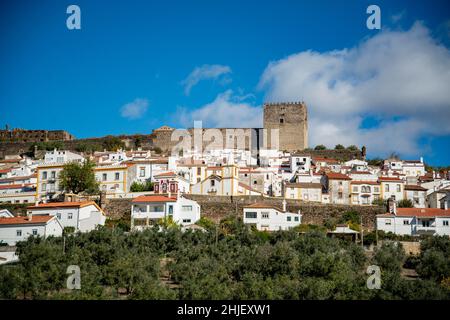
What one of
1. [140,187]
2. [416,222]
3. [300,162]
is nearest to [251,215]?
[416,222]

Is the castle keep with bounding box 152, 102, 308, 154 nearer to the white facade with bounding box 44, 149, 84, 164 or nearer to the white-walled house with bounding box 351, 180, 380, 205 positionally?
the white facade with bounding box 44, 149, 84, 164

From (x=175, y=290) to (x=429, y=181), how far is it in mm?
39732

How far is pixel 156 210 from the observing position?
50.4 meters

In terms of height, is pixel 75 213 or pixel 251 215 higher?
pixel 75 213

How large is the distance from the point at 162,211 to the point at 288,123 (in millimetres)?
40771

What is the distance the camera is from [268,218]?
164 feet

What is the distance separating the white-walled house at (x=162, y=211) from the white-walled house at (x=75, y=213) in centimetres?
294

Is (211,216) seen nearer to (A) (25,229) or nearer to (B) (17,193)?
(A) (25,229)

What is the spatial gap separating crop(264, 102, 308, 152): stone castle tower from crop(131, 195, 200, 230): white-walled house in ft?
120

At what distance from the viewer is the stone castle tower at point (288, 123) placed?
284ft

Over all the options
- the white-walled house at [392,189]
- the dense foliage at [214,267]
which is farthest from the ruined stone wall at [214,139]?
the dense foliage at [214,267]

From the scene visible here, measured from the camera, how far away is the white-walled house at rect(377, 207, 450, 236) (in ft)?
157

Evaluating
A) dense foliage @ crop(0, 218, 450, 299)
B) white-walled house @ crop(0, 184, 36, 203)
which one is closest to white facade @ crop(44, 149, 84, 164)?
white-walled house @ crop(0, 184, 36, 203)

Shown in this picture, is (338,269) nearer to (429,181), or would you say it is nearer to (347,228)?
(347,228)
